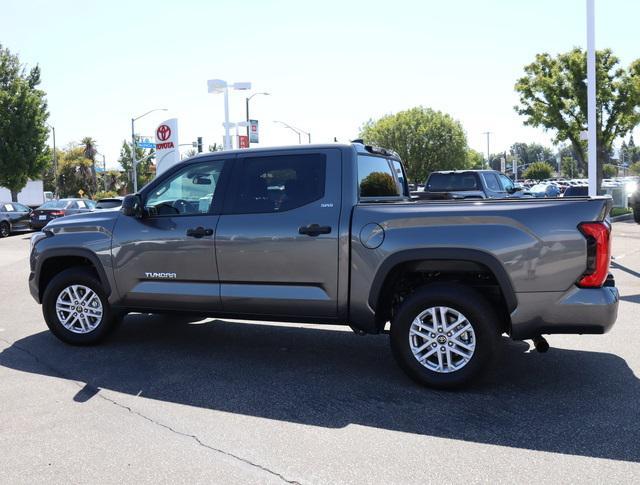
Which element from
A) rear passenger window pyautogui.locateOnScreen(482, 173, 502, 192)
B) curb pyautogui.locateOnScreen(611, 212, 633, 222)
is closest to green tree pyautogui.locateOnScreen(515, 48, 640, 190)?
curb pyautogui.locateOnScreen(611, 212, 633, 222)

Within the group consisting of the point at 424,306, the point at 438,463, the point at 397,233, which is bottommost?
the point at 438,463

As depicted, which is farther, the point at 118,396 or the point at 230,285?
the point at 230,285

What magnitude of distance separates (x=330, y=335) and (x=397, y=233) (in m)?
2.25

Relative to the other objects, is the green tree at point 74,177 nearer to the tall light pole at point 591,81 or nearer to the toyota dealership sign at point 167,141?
the toyota dealership sign at point 167,141

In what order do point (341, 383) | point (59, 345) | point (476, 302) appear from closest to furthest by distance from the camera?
1. point (476, 302)
2. point (341, 383)
3. point (59, 345)

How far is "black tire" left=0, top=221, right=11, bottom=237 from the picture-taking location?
24527 mm

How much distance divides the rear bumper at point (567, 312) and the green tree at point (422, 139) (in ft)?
174

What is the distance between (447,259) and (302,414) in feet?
5.14

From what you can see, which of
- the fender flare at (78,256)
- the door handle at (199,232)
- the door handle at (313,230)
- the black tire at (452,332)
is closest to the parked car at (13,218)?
the fender flare at (78,256)

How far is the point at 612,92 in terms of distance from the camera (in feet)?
97.9

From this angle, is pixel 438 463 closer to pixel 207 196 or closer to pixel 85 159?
pixel 207 196

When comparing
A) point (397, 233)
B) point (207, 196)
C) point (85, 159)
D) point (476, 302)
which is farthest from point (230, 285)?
point (85, 159)

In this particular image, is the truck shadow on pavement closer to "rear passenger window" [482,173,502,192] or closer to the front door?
the front door

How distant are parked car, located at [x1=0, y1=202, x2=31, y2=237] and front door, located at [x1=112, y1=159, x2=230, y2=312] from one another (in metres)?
21.1
